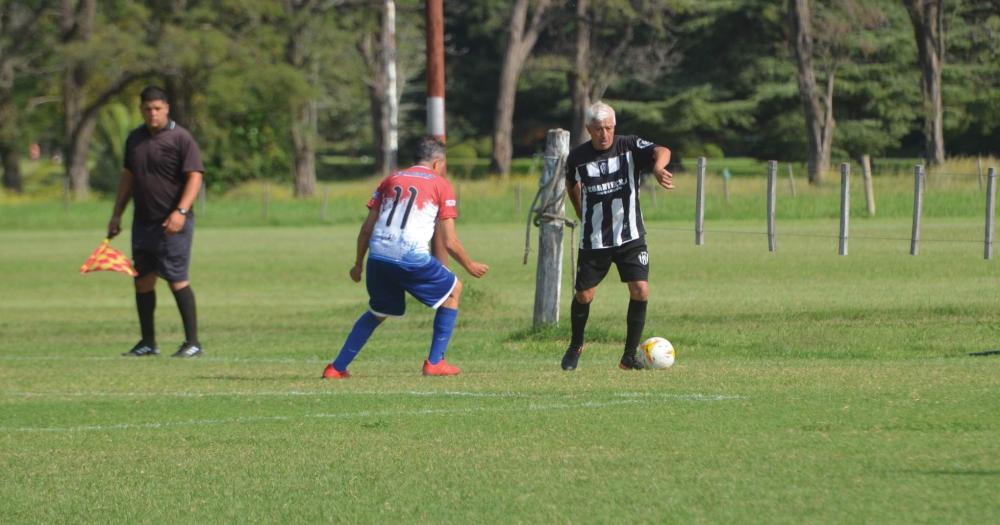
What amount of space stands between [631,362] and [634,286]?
1.81 ft

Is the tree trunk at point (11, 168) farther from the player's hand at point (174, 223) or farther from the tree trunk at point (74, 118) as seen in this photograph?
the player's hand at point (174, 223)

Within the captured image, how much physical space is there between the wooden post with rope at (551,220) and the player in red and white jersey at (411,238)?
307 cm

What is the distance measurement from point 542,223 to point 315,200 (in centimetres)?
3763

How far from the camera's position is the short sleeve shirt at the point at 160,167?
13.5 meters

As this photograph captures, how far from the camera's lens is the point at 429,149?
10.8 meters

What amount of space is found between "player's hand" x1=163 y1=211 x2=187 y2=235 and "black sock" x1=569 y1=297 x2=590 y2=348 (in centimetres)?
376

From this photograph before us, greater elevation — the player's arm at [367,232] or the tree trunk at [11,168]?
the player's arm at [367,232]

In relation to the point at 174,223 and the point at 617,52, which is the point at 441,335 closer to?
the point at 174,223

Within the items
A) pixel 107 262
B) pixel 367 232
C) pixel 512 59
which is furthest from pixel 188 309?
pixel 512 59

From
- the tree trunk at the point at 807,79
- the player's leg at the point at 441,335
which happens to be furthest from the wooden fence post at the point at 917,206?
the tree trunk at the point at 807,79

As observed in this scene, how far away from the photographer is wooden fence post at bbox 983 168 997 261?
15.1 metres

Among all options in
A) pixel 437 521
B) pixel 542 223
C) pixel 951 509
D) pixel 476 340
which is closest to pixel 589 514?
pixel 437 521

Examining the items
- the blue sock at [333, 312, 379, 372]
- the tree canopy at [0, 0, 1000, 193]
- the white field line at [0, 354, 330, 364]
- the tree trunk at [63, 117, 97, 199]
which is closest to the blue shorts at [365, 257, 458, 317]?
the blue sock at [333, 312, 379, 372]

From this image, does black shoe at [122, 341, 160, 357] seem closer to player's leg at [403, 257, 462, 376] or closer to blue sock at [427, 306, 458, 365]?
player's leg at [403, 257, 462, 376]
